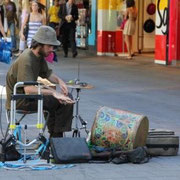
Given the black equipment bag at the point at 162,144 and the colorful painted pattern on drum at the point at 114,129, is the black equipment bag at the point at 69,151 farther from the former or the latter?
the black equipment bag at the point at 162,144

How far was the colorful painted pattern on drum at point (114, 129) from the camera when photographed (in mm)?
7898

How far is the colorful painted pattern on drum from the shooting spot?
7.90m

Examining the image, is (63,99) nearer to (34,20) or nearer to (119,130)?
(119,130)

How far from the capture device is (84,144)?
7.84 metres

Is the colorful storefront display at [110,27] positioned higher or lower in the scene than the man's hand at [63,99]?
higher

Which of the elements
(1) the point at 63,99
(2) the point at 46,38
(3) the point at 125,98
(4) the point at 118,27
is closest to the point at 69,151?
(1) the point at 63,99

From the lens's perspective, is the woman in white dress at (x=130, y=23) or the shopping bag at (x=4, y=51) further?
the woman in white dress at (x=130, y=23)

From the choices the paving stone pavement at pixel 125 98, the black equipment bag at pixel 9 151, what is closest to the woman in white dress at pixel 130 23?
the paving stone pavement at pixel 125 98

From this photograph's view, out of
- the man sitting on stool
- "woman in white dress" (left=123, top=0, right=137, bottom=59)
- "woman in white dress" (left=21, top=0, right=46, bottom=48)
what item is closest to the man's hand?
the man sitting on stool

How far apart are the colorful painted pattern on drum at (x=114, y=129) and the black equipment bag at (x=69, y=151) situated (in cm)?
32

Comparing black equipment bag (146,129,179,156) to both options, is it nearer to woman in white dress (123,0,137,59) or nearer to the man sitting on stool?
the man sitting on stool

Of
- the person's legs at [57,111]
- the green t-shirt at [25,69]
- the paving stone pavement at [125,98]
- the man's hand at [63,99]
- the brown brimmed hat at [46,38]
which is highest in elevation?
the brown brimmed hat at [46,38]

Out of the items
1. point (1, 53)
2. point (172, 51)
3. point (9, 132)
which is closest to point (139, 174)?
point (9, 132)

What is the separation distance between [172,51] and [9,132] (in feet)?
37.4
